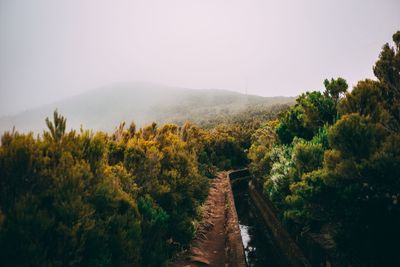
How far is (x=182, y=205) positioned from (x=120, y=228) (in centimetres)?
592

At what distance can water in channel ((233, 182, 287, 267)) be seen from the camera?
51.6 feet

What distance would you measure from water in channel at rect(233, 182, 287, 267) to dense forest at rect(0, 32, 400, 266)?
4.15m

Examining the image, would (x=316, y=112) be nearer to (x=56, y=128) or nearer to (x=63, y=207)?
(x=56, y=128)

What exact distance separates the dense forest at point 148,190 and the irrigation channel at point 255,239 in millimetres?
4138

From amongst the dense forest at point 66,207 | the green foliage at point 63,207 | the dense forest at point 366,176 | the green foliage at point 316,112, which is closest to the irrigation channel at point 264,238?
the dense forest at point 366,176

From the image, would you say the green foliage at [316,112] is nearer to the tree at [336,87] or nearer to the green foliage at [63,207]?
the tree at [336,87]

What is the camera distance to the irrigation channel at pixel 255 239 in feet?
51.6

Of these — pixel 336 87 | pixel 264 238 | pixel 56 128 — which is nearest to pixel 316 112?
pixel 336 87

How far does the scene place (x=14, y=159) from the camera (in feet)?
15.8

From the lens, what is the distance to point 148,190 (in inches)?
371

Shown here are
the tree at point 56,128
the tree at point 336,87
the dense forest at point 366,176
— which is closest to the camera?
the tree at point 56,128

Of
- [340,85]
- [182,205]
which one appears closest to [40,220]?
[182,205]

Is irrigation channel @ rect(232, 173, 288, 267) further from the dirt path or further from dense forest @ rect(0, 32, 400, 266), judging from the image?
dense forest @ rect(0, 32, 400, 266)

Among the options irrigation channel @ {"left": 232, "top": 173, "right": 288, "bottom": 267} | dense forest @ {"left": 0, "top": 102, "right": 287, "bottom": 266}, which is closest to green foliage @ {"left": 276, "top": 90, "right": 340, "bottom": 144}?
irrigation channel @ {"left": 232, "top": 173, "right": 288, "bottom": 267}
